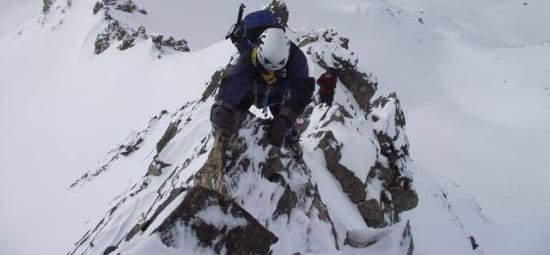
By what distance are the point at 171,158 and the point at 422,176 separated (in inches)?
525

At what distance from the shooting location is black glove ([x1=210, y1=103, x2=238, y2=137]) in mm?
7031

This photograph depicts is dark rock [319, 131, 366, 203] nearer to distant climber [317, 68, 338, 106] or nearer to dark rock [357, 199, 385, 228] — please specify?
dark rock [357, 199, 385, 228]

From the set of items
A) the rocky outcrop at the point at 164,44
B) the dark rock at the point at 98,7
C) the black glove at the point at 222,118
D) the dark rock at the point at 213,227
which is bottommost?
the rocky outcrop at the point at 164,44

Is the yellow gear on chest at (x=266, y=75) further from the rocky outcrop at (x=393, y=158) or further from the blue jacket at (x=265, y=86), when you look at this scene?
the rocky outcrop at (x=393, y=158)

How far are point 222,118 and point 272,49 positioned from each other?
4.14 feet

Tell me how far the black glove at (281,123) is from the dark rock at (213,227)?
1.85m

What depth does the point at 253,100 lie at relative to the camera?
764 centimetres

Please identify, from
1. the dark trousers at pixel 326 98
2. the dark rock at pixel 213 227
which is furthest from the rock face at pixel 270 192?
the dark trousers at pixel 326 98

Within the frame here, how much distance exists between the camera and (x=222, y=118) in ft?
23.1

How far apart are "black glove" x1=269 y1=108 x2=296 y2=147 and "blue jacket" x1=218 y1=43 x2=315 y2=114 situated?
4.2 inches

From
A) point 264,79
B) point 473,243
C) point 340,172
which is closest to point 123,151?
point 340,172

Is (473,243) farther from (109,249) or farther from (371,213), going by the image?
(109,249)

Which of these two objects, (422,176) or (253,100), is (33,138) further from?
A: (253,100)

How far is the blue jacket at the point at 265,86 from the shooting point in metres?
7.19
